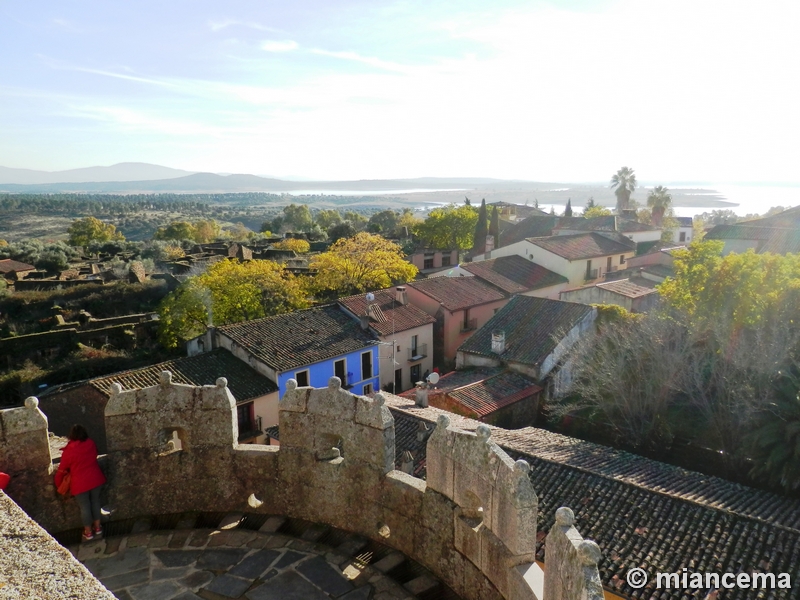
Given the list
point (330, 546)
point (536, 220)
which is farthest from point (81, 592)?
point (536, 220)

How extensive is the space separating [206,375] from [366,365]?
26.7ft

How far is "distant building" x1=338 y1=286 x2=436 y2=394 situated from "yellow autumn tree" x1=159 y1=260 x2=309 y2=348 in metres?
4.55

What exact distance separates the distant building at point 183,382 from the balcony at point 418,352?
31.7 ft

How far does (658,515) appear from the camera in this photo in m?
13.3

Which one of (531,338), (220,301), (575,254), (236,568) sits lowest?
(531,338)

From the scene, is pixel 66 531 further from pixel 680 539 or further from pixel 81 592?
pixel 680 539

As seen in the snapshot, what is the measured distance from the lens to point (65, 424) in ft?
75.8

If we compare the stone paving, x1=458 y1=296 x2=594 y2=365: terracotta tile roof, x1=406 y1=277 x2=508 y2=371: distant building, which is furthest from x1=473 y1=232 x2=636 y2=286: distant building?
the stone paving

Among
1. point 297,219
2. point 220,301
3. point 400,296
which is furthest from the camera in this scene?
point 297,219

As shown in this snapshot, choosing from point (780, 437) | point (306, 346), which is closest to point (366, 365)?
point (306, 346)

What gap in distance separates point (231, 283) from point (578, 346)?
18.4 metres

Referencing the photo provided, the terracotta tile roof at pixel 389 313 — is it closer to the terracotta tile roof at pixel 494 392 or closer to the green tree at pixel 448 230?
the terracotta tile roof at pixel 494 392

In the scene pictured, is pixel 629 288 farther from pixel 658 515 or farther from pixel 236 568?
pixel 236 568

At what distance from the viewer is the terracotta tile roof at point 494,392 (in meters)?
23.1
